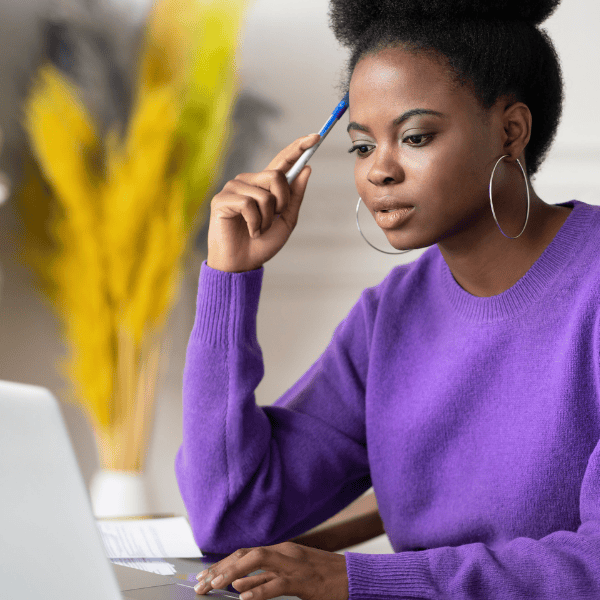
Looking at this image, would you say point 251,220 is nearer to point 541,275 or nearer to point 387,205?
point 387,205

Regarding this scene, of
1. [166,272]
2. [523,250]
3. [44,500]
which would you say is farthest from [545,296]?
[166,272]

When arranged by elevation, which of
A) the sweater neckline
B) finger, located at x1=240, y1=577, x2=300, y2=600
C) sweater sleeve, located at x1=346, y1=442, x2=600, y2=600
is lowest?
sweater sleeve, located at x1=346, y1=442, x2=600, y2=600

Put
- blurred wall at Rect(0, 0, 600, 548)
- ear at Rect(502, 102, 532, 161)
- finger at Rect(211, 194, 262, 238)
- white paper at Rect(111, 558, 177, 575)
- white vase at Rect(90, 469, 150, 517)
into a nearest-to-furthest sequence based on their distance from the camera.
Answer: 1. white paper at Rect(111, 558, 177, 575)
2. ear at Rect(502, 102, 532, 161)
3. finger at Rect(211, 194, 262, 238)
4. white vase at Rect(90, 469, 150, 517)
5. blurred wall at Rect(0, 0, 600, 548)

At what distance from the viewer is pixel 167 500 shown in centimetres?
227

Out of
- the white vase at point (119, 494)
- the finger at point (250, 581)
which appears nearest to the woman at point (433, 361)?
the finger at point (250, 581)

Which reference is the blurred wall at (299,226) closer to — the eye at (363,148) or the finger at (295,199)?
the finger at (295,199)

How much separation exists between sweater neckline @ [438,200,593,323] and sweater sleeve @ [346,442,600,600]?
0.27 metres

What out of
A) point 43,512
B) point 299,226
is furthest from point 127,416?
point 43,512

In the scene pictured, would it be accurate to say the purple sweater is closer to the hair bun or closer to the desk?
the desk

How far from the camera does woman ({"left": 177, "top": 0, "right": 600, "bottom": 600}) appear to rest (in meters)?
0.75

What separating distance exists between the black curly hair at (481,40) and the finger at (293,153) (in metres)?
0.14

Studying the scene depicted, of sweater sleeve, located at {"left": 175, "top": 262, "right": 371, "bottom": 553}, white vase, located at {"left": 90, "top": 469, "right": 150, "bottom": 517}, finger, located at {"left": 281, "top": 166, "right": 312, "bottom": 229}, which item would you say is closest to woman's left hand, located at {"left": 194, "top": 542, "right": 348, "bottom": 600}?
sweater sleeve, located at {"left": 175, "top": 262, "right": 371, "bottom": 553}

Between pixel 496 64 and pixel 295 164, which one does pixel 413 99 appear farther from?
pixel 295 164

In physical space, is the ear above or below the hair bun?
below
